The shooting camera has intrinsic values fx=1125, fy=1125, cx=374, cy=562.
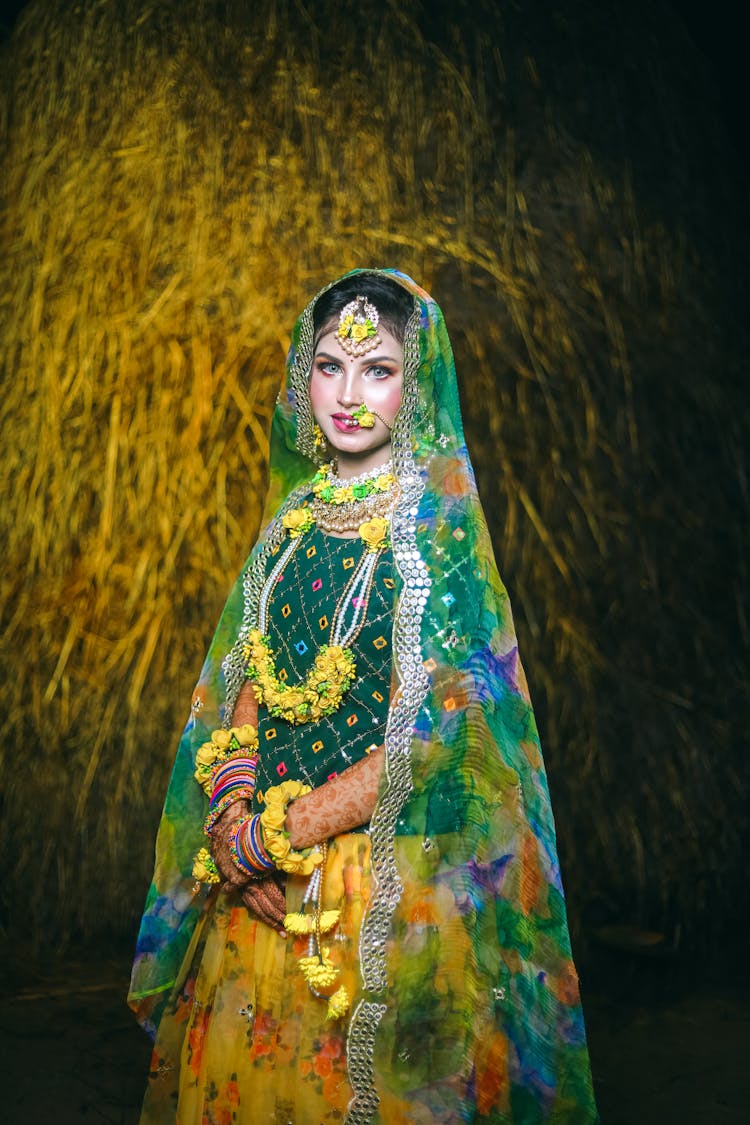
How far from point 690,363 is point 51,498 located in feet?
6.25

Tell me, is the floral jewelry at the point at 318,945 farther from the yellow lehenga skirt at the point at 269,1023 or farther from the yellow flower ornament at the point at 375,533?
the yellow flower ornament at the point at 375,533

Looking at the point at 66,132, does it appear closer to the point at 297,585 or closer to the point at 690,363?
the point at 690,363

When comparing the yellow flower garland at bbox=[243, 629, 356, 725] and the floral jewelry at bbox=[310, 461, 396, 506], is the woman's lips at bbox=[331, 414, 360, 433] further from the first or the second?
the yellow flower garland at bbox=[243, 629, 356, 725]

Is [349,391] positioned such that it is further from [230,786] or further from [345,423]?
[230,786]

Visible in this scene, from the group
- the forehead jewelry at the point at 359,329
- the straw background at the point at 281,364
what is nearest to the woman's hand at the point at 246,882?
the forehead jewelry at the point at 359,329

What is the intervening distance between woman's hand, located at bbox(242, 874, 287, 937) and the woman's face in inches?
24.6

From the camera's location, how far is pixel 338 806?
153 centimetres

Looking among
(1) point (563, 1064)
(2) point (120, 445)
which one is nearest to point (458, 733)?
(1) point (563, 1064)

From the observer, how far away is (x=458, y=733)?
4.90ft

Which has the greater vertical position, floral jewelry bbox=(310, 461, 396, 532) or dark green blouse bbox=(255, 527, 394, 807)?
floral jewelry bbox=(310, 461, 396, 532)

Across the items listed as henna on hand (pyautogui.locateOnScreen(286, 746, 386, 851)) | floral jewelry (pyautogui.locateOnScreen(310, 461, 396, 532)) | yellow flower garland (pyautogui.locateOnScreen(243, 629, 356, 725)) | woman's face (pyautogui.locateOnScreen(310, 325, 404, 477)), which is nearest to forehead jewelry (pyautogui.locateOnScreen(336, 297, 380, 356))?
woman's face (pyautogui.locateOnScreen(310, 325, 404, 477))

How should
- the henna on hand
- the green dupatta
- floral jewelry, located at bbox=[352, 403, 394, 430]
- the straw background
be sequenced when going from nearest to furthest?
1. the green dupatta
2. the henna on hand
3. floral jewelry, located at bbox=[352, 403, 394, 430]
4. the straw background

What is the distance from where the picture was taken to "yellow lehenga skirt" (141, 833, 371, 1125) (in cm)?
150

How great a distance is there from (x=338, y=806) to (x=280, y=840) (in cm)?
9
